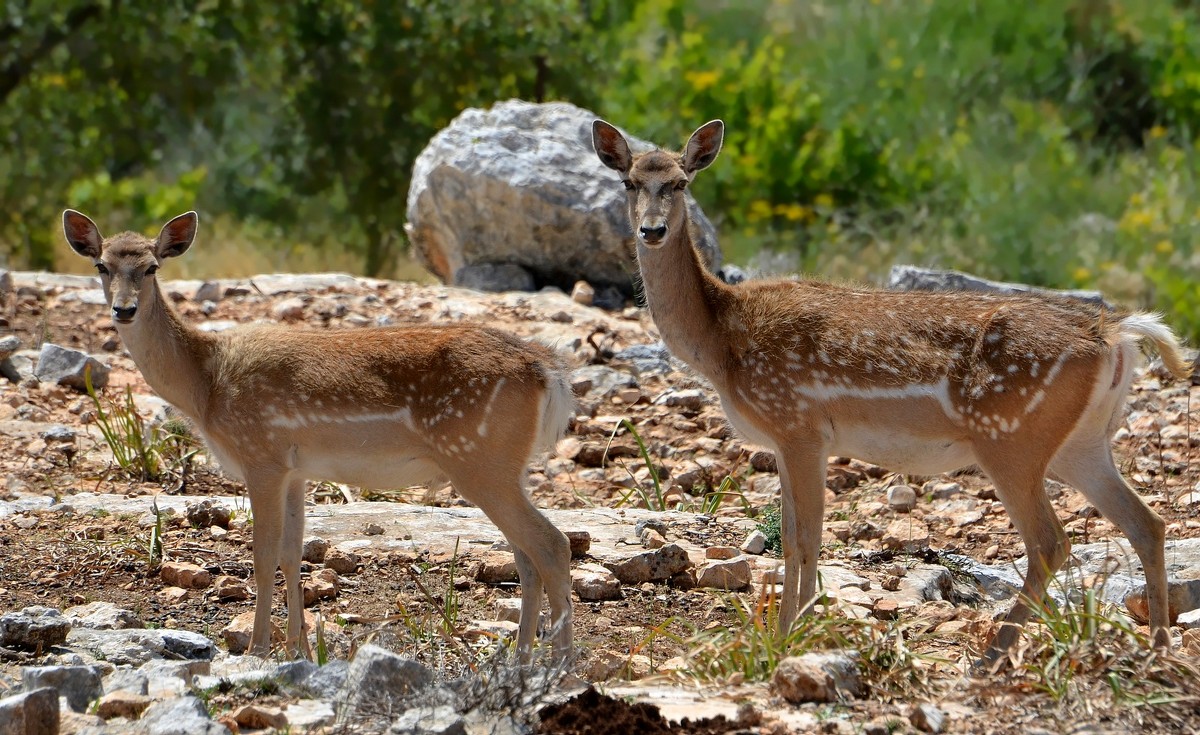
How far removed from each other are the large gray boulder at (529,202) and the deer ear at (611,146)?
4389 mm

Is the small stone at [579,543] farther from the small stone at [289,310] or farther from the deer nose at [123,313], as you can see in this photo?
the small stone at [289,310]

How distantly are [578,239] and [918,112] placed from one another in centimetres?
996

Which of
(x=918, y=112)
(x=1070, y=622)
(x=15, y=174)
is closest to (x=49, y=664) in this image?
(x=1070, y=622)

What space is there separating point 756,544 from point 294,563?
9.58ft

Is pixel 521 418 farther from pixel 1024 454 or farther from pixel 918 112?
pixel 918 112

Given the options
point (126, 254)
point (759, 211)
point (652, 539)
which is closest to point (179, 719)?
point (126, 254)

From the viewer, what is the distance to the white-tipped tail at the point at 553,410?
26.0ft

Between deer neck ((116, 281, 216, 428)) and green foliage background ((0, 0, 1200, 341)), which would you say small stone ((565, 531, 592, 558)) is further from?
green foliage background ((0, 0, 1200, 341))

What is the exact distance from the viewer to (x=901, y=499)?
10523 mm

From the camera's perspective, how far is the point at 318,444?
8.02m

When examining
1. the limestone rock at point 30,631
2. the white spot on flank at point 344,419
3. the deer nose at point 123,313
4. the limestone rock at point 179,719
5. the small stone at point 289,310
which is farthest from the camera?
the small stone at point 289,310

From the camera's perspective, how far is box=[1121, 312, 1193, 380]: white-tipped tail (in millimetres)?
7715

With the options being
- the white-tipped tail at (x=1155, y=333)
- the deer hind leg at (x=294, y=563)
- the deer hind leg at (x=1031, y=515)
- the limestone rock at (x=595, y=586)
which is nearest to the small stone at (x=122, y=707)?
the deer hind leg at (x=294, y=563)

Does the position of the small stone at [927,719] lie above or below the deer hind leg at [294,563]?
below
